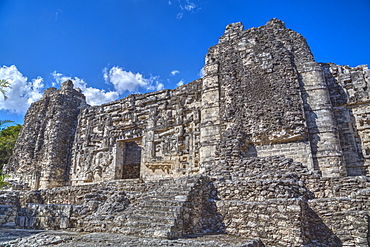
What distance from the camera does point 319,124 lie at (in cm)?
860

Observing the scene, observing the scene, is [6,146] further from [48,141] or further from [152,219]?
[152,219]

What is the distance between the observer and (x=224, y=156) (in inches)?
334

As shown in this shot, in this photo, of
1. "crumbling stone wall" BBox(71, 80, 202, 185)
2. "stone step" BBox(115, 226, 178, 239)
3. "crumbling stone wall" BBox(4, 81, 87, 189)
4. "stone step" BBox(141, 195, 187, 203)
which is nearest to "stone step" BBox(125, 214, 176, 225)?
"stone step" BBox(115, 226, 178, 239)

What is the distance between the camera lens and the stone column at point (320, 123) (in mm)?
8078

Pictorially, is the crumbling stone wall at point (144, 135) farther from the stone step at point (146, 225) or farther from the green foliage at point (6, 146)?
the green foliage at point (6, 146)

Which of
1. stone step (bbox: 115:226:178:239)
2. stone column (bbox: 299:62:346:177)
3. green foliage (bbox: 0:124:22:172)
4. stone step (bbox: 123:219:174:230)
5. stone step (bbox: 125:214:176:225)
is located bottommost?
stone step (bbox: 115:226:178:239)

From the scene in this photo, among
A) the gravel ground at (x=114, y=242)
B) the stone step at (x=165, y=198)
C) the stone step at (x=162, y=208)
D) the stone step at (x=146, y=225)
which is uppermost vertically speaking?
the stone step at (x=165, y=198)

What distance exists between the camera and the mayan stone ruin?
520 centimetres

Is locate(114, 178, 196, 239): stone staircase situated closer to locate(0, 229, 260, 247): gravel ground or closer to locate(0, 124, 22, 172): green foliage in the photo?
locate(0, 229, 260, 247): gravel ground

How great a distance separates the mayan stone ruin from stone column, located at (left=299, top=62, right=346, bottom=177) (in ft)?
0.10

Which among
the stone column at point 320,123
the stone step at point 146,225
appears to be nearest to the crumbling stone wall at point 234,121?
the stone column at point 320,123

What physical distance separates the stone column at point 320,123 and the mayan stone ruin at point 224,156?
3 cm

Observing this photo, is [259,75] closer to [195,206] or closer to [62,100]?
[195,206]

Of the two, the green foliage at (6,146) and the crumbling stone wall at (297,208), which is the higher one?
the green foliage at (6,146)
